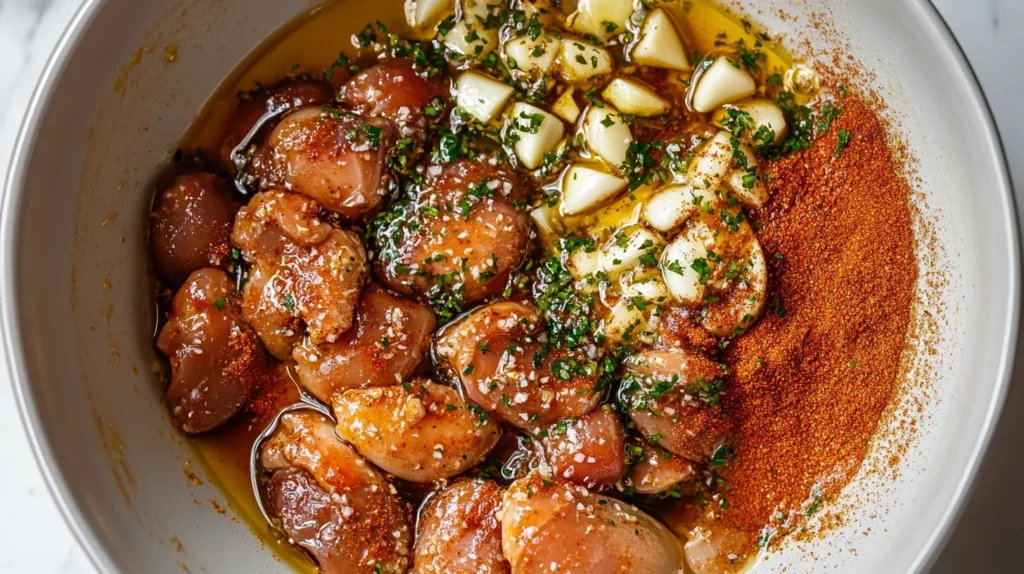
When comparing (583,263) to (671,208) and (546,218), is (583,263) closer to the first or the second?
(546,218)

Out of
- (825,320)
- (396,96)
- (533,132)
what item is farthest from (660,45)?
(825,320)

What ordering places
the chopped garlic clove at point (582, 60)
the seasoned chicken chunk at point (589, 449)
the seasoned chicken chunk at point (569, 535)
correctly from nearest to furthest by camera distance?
the seasoned chicken chunk at point (569, 535)
the seasoned chicken chunk at point (589, 449)
the chopped garlic clove at point (582, 60)

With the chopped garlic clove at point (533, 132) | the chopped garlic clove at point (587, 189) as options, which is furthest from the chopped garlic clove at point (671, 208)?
the chopped garlic clove at point (533, 132)

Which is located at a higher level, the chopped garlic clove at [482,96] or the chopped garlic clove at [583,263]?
the chopped garlic clove at [482,96]

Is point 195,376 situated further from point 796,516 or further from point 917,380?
point 917,380

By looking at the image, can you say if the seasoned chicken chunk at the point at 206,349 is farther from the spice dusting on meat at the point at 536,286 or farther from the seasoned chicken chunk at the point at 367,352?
the seasoned chicken chunk at the point at 367,352

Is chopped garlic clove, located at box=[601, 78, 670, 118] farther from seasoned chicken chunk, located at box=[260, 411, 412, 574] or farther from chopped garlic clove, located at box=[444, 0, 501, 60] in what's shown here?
seasoned chicken chunk, located at box=[260, 411, 412, 574]
